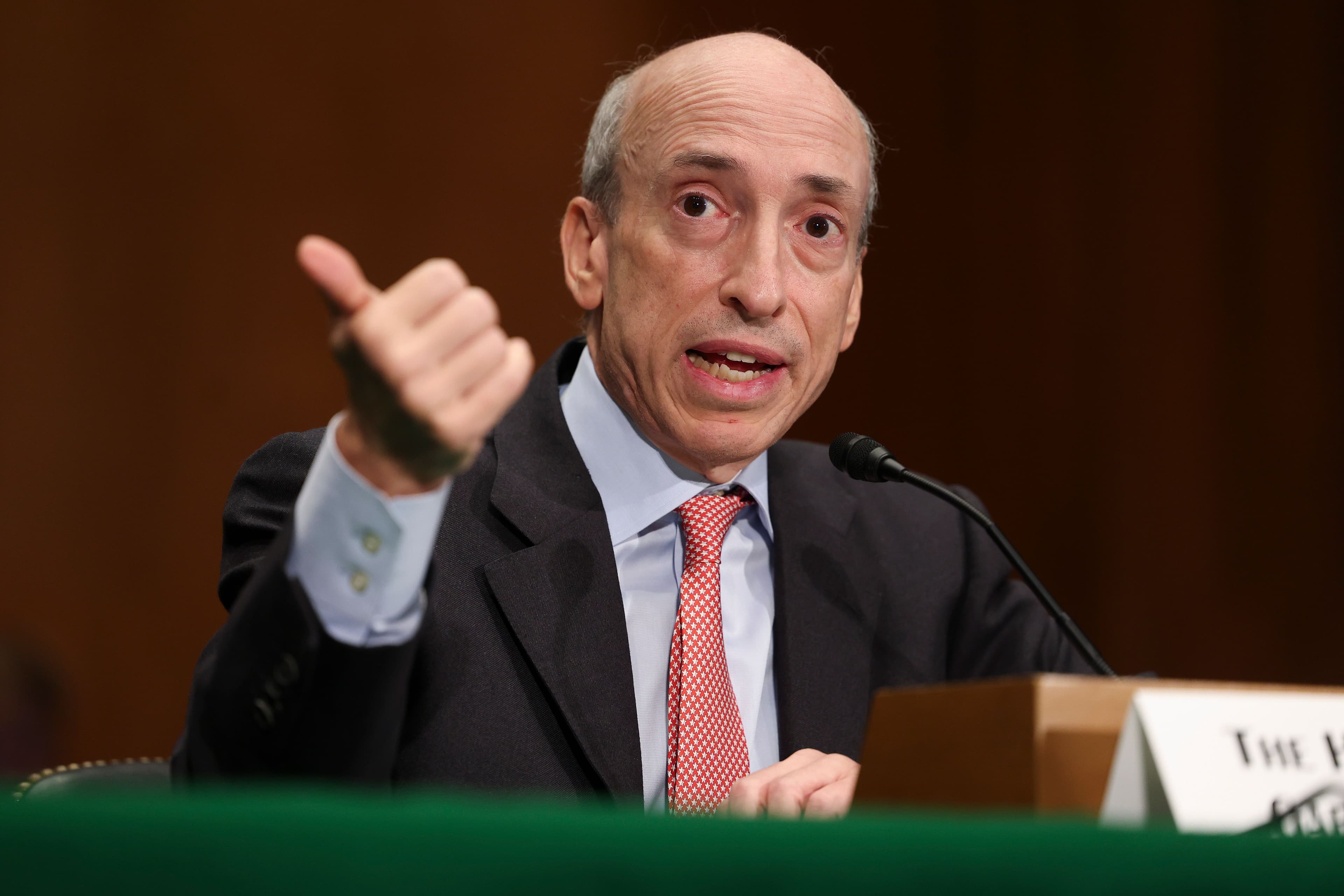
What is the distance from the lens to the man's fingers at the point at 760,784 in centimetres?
110

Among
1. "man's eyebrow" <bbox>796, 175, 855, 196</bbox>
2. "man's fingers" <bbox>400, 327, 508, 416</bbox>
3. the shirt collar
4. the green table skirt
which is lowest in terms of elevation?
the green table skirt

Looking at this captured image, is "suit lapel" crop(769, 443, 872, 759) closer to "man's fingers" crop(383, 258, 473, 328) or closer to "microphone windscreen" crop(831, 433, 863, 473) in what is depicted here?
"microphone windscreen" crop(831, 433, 863, 473)

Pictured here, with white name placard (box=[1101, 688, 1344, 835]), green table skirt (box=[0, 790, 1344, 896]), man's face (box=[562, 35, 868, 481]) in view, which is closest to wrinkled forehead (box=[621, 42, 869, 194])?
man's face (box=[562, 35, 868, 481])

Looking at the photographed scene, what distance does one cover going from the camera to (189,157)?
9.45 feet

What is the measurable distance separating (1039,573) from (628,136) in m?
2.17

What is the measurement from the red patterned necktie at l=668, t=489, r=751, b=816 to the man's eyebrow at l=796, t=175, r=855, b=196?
1.52 feet

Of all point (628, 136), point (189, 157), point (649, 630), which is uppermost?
point (189, 157)

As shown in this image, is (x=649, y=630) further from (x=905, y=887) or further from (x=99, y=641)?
(x=99, y=641)

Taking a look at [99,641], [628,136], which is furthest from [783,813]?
[99,641]

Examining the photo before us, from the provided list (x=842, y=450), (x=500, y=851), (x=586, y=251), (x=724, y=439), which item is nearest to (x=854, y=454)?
(x=842, y=450)

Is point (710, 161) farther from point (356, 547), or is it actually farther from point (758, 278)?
point (356, 547)

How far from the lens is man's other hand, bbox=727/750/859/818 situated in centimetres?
108

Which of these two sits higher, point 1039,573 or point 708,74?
point 708,74

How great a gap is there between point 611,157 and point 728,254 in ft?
0.94
